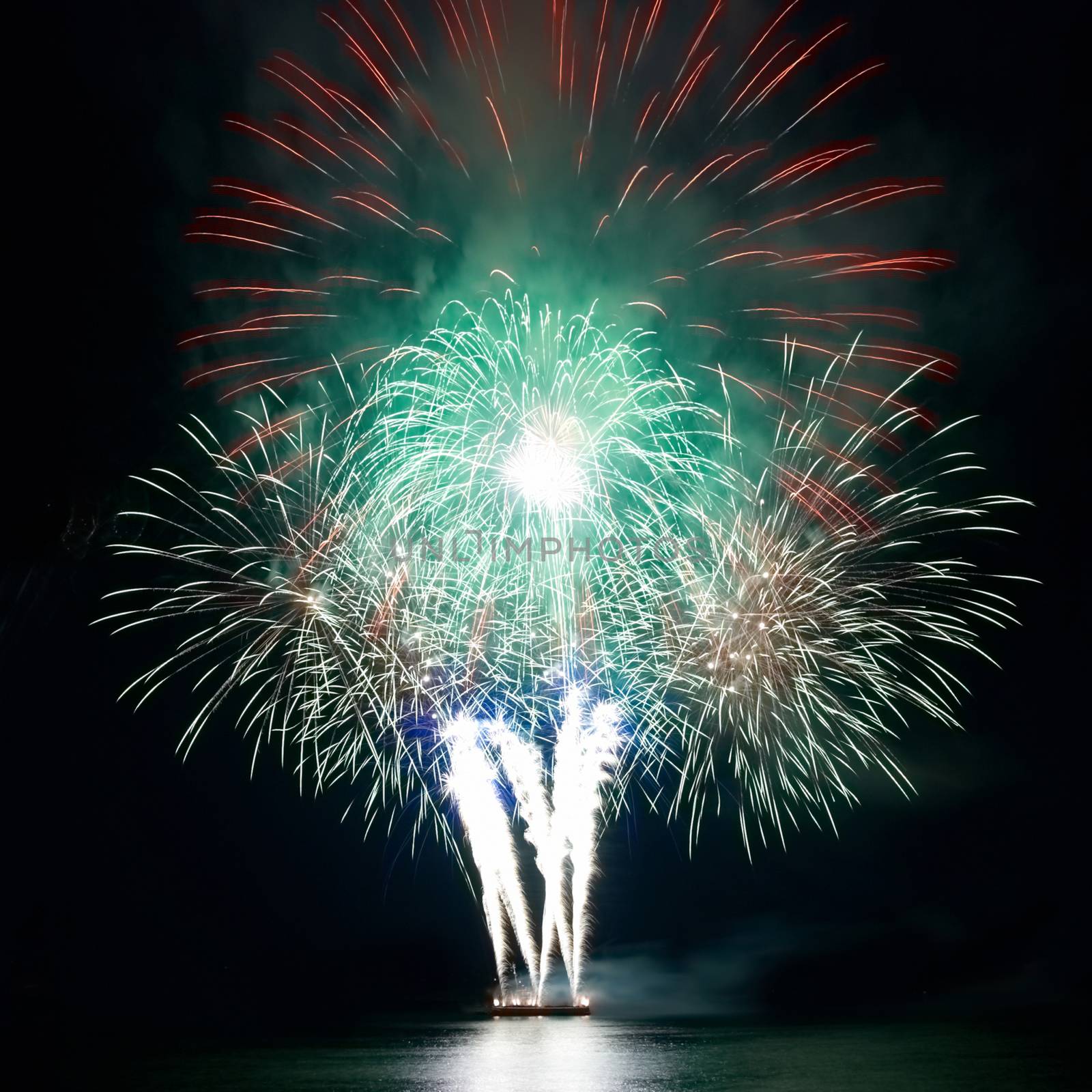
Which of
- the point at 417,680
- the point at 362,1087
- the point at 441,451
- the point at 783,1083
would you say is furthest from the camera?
the point at 783,1083

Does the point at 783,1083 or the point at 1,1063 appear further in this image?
the point at 1,1063

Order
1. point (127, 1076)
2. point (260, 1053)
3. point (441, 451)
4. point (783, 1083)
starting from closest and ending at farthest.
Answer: point (441, 451)
point (783, 1083)
point (127, 1076)
point (260, 1053)

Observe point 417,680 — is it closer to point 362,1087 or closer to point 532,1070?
point 362,1087

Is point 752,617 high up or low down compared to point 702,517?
down

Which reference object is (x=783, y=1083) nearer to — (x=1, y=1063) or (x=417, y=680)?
(x=417, y=680)

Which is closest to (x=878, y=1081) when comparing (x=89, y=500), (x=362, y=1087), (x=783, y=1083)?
(x=783, y=1083)

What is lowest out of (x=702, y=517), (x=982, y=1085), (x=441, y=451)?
(x=982, y=1085)
